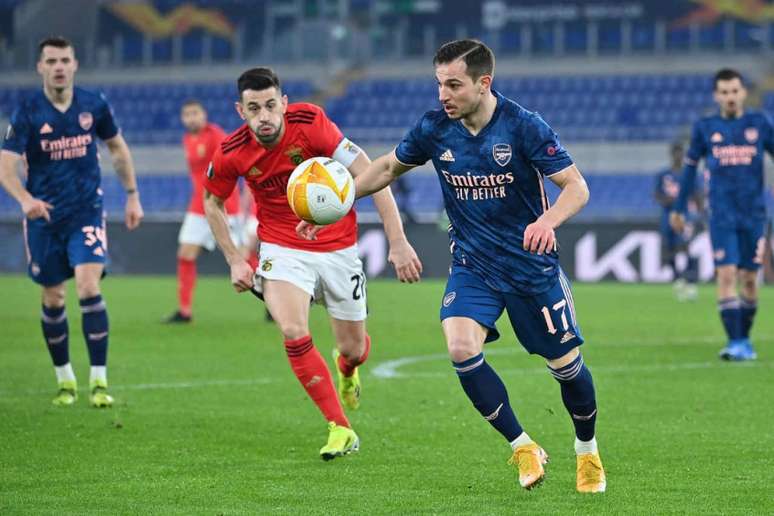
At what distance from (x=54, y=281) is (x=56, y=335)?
395 millimetres

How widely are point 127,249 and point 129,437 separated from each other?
56.8 feet

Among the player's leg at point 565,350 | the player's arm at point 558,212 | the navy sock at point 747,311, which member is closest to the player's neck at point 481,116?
the player's arm at point 558,212

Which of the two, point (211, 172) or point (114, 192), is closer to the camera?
point (211, 172)

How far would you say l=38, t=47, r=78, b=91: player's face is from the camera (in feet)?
29.3

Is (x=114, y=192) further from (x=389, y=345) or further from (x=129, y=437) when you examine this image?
(x=129, y=437)

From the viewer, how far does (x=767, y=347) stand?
1280 cm

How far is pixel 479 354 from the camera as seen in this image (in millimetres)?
6199

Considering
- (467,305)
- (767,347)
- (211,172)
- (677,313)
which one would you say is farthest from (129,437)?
(677,313)

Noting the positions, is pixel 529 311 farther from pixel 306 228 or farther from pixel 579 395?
pixel 306 228

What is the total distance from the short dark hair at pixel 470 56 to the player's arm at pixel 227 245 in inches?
71.2

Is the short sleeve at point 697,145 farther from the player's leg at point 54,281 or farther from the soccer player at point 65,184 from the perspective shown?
the player's leg at point 54,281

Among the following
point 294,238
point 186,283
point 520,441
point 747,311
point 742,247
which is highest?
point 294,238

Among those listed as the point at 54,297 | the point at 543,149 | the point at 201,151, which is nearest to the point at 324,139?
the point at 543,149

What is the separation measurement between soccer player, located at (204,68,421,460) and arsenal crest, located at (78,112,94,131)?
180 centimetres
